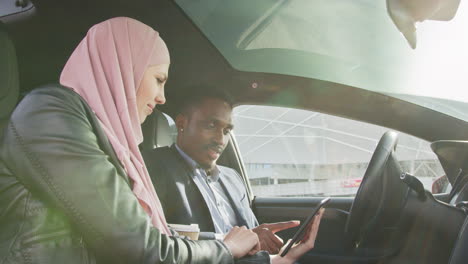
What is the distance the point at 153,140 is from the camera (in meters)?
2.13

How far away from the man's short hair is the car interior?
92mm

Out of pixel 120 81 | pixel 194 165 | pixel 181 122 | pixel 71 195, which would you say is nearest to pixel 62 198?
pixel 71 195

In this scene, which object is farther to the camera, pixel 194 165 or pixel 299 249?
pixel 194 165

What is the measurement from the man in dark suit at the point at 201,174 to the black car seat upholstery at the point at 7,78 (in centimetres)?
67

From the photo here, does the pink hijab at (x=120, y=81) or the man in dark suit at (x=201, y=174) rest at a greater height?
the pink hijab at (x=120, y=81)

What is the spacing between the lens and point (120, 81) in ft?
3.36

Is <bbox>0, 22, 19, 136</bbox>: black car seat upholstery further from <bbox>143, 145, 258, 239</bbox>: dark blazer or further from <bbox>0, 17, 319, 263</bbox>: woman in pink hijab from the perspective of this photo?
<bbox>143, 145, 258, 239</bbox>: dark blazer

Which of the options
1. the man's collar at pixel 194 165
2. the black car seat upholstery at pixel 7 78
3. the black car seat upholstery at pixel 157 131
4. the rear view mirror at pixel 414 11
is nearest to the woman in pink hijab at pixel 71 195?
the black car seat upholstery at pixel 7 78

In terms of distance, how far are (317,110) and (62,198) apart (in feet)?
6.41

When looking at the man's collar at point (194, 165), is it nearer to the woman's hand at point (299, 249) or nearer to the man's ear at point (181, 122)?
the man's ear at point (181, 122)

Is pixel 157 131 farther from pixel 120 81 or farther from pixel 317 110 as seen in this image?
pixel 120 81

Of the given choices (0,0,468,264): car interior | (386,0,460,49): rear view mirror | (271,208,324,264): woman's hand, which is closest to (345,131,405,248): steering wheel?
(0,0,468,264): car interior

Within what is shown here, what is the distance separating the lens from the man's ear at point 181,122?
216cm

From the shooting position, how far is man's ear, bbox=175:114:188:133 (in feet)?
7.09
